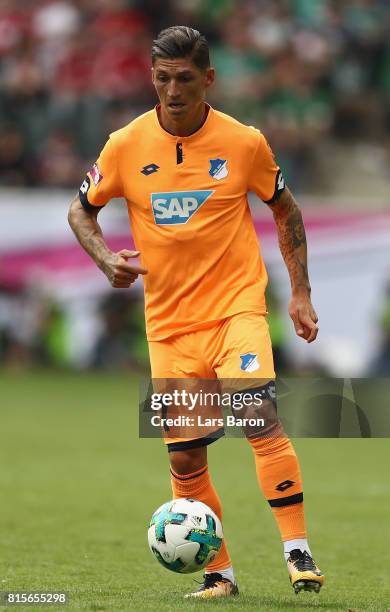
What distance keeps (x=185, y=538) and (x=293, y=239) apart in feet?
5.15

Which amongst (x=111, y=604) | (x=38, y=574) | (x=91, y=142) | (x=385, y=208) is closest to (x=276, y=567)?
(x=38, y=574)

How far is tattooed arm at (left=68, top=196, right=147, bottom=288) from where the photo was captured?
6199mm

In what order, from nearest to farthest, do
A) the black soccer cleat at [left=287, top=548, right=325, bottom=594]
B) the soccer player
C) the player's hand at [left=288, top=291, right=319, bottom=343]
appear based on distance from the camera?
1. the black soccer cleat at [left=287, top=548, right=325, bottom=594]
2. the soccer player
3. the player's hand at [left=288, top=291, right=319, bottom=343]

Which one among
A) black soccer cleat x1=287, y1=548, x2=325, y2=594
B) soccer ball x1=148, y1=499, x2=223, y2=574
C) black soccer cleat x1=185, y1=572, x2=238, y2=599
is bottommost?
black soccer cleat x1=185, y1=572, x2=238, y2=599

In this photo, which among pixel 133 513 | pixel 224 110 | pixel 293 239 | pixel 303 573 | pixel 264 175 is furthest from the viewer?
pixel 224 110

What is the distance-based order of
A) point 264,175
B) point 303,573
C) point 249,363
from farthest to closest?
point 264,175 → point 249,363 → point 303,573

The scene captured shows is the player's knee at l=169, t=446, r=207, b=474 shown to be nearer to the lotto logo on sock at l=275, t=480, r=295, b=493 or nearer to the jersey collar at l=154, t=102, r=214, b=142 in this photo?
the lotto logo on sock at l=275, t=480, r=295, b=493

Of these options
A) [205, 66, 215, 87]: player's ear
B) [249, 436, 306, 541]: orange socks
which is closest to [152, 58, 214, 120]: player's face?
[205, 66, 215, 87]: player's ear

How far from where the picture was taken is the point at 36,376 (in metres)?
19.4

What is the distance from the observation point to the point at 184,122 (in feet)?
A: 21.2

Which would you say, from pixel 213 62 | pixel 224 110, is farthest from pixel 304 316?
pixel 213 62

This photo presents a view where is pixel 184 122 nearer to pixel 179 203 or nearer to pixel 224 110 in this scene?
pixel 179 203

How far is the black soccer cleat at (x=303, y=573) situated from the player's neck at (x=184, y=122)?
2.05 metres

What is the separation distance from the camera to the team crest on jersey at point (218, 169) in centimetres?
649
